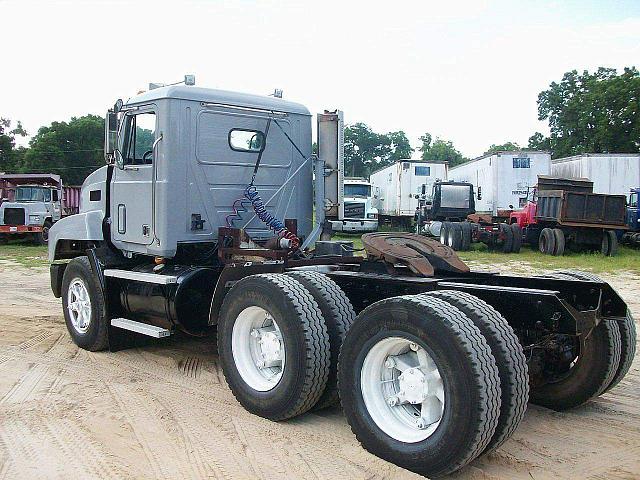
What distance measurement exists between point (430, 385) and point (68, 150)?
55.5 meters

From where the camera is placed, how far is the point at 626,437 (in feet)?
15.9

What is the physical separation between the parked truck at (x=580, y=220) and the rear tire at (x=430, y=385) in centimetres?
1715

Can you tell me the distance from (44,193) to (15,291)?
14.8 m

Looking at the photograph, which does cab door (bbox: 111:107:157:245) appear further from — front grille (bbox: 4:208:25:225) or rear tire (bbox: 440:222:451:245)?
front grille (bbox: 4:208:25:225)

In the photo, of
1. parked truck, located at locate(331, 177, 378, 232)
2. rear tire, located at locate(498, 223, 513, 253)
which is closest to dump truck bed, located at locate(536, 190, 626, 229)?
rear tire, located at locate(498, 223, 513, 253)

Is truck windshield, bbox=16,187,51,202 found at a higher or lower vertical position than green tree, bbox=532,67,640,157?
lower

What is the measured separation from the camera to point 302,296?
16.5 ft

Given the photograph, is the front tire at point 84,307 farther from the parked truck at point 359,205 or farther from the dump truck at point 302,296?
the parked truck at point 359,205

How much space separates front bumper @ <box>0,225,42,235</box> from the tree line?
2324cm

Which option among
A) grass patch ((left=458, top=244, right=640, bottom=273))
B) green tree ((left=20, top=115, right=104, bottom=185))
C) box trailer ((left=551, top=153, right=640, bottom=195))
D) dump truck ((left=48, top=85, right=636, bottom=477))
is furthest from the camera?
green tree ((left=20, top=115, right=104, bottom=185))

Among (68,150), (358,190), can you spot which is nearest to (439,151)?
(68,150)

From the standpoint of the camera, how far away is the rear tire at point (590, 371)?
201 inches

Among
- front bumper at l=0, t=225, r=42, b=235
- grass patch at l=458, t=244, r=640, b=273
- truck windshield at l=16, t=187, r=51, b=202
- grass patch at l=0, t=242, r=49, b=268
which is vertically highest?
truck windshield at l=16, t=187, r=51, b=202

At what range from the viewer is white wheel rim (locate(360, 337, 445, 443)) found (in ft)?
13.8
